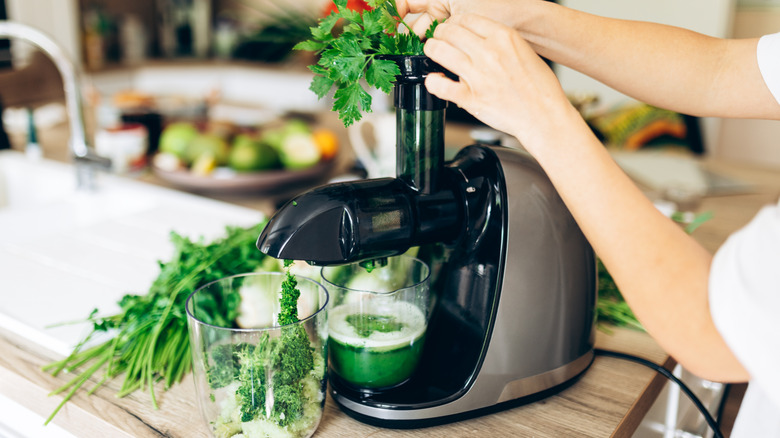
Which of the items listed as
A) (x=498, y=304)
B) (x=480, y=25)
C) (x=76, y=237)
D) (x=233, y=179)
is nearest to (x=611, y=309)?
(x=498, y=304)

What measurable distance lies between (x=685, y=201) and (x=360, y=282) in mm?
968

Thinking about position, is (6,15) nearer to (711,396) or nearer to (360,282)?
(360,282)

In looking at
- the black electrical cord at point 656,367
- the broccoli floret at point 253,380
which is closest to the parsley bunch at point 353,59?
the broccoli floret at point 253,380

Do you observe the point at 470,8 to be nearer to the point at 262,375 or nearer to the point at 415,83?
the point at 415,83

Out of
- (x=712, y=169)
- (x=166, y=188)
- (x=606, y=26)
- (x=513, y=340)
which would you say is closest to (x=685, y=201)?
(x=712, y=169)

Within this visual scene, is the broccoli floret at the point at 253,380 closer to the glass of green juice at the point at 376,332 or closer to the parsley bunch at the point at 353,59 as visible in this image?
the glass of green juice at the point at 376,332

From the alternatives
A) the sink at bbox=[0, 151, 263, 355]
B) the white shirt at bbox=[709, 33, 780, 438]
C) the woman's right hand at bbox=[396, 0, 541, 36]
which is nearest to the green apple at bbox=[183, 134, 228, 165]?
the sink at bbox=[0, 151, 263, 355]

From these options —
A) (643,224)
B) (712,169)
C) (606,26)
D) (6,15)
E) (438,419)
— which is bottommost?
(438,419)

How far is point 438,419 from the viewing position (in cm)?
65

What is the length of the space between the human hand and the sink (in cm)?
58

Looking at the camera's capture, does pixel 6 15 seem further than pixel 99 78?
No

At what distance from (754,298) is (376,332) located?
34 centimetres

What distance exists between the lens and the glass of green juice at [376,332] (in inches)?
25.0

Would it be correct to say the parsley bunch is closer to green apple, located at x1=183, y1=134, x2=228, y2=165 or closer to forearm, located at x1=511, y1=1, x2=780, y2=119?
forearm, located at x1=511, y1=1, x2=780, y2=119
